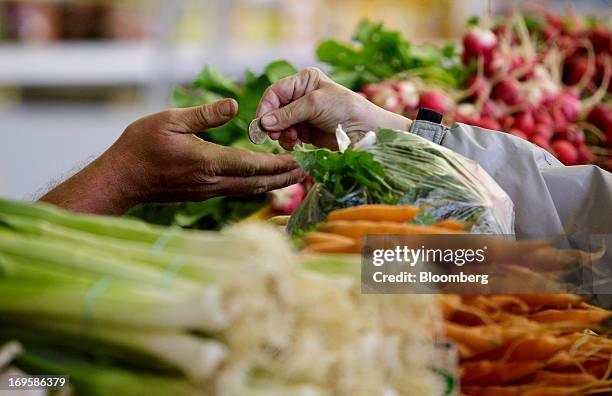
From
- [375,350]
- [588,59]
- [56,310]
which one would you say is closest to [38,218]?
[56,310]

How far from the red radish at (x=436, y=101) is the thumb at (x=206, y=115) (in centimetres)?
110

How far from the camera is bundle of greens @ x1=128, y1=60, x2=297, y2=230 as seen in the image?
88.3 inches

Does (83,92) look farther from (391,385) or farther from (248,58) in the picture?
(391,385)

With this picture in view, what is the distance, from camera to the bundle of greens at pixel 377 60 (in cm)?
279

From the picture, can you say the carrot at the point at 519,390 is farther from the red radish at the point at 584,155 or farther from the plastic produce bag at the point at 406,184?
the red radish at the point at 584,155

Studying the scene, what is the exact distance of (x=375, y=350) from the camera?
3.05 feet

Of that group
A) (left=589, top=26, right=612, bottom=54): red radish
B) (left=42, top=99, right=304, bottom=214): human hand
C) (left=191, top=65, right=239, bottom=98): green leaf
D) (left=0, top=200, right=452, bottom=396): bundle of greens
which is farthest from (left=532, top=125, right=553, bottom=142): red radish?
(left=0, top=200, right=452, bottom=396): bundle of greens

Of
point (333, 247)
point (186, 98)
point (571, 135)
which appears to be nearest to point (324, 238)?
point (333, 247)

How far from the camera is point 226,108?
1.60 meters

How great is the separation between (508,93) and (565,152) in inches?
11.9

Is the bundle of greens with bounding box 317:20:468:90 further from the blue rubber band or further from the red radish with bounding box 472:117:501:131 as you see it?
the blue rubber band

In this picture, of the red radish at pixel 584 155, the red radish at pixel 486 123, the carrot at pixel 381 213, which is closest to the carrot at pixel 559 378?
the carrot at pixel 381 213

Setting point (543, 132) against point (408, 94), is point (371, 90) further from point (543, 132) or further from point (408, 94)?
point (543, 132)

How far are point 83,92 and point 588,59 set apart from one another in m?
3.28
